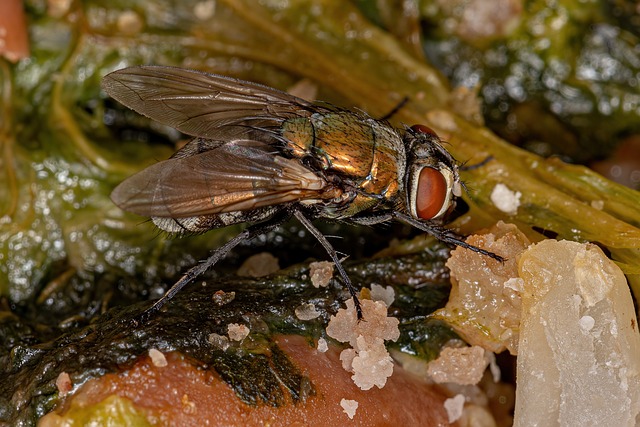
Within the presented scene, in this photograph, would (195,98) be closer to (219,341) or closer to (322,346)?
(219,341)

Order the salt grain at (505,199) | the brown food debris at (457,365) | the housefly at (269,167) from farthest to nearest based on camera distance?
the salt grain at (505,199)
the brown food debris at (457,365)
the housefly at (269,167)

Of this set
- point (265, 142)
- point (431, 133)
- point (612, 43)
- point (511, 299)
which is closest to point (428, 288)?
point (511, 299)

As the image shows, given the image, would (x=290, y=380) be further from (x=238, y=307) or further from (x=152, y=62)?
(x=152, y=62)

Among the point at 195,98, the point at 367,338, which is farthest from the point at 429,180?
the point at 195,98

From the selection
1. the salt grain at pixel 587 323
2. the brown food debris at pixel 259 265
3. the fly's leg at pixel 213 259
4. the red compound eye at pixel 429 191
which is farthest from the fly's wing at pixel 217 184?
the salt grain at pixel 587 323

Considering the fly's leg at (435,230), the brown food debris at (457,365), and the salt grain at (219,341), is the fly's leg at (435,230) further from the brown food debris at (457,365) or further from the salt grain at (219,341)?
the salt grain at (219,341)

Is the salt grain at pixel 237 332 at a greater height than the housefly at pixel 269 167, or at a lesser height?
lesser
